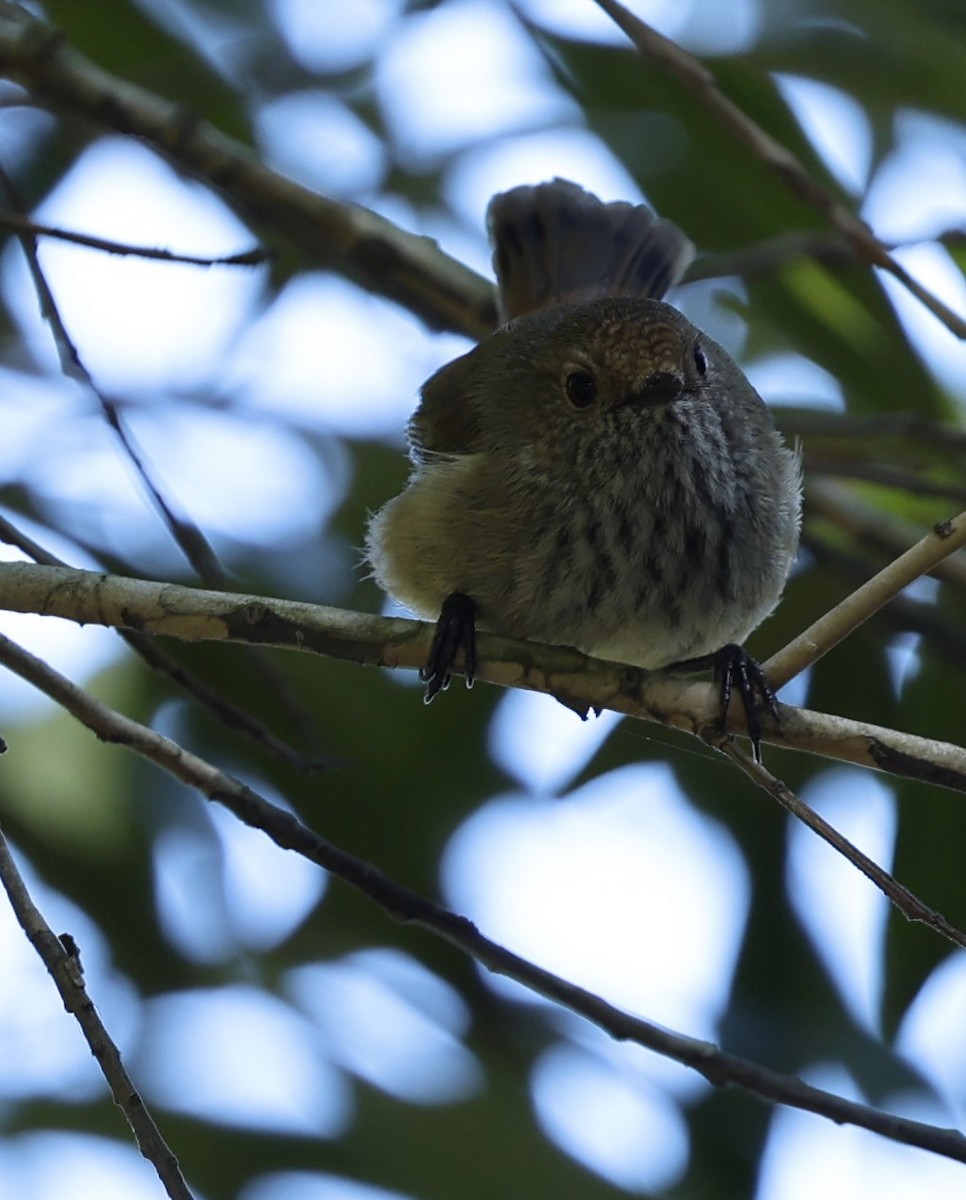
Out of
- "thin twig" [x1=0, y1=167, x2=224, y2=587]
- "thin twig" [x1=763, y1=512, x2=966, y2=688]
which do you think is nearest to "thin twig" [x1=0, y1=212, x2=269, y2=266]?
"thin twig" [x1=0, y1=167, x2=224, y2=587]

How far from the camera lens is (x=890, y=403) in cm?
414

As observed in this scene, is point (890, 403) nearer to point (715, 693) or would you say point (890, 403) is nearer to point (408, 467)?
point (408, 467)

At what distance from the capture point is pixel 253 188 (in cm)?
343

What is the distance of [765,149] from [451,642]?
107cm

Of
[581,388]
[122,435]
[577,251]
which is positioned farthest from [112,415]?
[577,251]

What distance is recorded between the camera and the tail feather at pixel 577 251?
3965mm

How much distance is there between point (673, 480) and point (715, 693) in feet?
1.84

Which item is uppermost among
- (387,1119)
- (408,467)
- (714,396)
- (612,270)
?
(612,270)

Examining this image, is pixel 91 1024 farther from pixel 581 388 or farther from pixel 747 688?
pixel 581 388

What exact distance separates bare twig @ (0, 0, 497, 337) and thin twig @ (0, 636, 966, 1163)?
4.90ft

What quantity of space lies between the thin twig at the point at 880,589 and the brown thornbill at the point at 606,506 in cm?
45

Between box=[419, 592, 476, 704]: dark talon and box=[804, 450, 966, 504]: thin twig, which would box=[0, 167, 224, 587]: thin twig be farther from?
box=[804, 450, 966, 504]: thin twig

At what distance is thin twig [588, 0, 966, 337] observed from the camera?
103 inches

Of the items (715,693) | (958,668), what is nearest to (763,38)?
(958,668)
